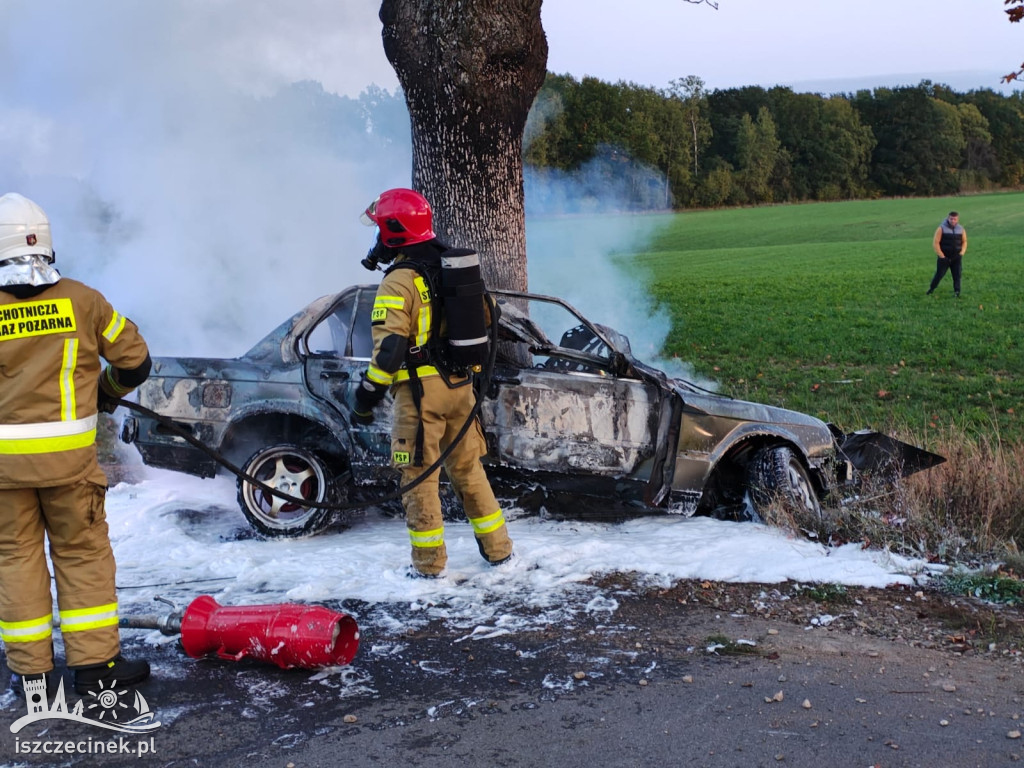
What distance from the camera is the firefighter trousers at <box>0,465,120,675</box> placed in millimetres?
3771

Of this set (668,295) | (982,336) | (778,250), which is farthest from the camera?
(778,250)

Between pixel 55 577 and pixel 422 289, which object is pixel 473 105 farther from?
pixel 55 577

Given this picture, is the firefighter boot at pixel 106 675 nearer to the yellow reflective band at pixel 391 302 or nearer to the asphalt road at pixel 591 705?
the asphalt road at pixel 591 705

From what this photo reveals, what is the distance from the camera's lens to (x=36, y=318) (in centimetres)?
369

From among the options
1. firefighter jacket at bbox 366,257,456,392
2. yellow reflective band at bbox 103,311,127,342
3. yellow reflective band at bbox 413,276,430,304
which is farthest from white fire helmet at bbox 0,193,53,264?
yellow reflective band at bbox 413,276,430,304

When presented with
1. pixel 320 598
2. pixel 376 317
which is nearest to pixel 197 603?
pixel 320 598

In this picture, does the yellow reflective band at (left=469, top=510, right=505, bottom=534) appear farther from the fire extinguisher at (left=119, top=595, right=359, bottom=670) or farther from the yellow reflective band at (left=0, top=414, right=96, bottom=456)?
the yellow reflective band at (left=0, top=414, right=96, bottom=456)

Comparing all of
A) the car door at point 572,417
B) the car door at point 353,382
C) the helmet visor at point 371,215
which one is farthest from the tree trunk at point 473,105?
the helmet visor at point 371,215

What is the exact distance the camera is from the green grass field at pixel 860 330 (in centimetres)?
1035

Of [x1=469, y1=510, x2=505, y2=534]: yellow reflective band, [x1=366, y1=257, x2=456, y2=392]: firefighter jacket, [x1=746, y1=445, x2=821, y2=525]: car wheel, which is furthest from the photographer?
[x1=746, y1=445, x2=821, y2=525]: car wheel

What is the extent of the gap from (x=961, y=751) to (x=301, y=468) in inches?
154

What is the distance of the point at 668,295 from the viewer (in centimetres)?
1959

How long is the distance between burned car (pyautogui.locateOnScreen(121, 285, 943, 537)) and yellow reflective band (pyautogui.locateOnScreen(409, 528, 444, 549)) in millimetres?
998

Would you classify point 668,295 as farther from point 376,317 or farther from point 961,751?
point 961,751
